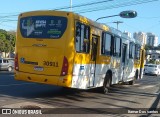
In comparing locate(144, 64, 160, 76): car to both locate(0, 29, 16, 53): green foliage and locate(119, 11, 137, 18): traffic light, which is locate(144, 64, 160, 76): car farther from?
locate(0, 29, 16, 53): green foliage

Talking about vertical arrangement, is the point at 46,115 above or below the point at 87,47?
below

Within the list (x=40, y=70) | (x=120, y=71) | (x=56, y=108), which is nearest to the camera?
(x=56, y=108)

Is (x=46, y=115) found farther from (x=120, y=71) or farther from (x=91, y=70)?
(x=120, y=71)

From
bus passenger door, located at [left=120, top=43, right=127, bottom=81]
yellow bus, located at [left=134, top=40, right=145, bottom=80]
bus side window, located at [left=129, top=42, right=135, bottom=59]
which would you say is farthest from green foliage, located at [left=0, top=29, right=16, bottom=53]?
bus passenger door, located at [left=120, top=43, right=127, bottom=81]

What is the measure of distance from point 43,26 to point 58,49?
1112 millimetres

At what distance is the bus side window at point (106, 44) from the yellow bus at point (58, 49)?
596 millimetres

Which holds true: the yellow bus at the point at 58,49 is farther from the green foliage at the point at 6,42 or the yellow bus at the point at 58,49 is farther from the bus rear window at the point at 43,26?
the green foliage at the point at 6,42

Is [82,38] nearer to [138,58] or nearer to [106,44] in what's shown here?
[106,44]

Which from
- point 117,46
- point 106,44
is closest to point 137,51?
point 117,46

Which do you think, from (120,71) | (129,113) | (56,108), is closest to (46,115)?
(56,108)

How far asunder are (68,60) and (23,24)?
2515 millimetres

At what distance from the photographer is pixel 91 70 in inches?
564

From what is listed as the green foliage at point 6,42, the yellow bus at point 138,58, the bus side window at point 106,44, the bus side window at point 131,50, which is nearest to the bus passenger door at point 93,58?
the bus side window at point 106,44

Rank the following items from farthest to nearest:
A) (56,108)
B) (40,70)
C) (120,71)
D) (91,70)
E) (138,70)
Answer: (138,70)
(120,71)
(91,70)
(40,70)
(56,108)
